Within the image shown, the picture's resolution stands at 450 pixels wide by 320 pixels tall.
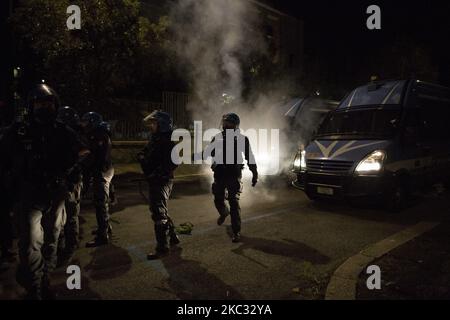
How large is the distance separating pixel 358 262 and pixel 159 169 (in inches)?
104

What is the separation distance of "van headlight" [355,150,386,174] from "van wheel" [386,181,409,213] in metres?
0.65

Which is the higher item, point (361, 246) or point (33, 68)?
point (33, 68)

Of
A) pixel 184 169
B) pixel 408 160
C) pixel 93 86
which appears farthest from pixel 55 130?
pixel 184 169

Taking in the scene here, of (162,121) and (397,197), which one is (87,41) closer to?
(162,121)

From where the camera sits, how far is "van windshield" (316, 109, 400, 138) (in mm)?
7438

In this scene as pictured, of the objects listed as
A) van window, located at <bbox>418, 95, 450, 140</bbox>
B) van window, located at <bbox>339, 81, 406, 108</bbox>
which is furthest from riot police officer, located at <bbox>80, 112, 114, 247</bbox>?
van window, located at <bbox>418, 95, 450, 140</bbox>

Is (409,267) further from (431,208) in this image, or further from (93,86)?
(93,86)

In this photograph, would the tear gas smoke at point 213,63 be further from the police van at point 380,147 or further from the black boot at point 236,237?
the black boot at point 236,237

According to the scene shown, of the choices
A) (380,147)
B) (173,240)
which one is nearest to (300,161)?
(380,147)

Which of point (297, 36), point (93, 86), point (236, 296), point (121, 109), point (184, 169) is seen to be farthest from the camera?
point (297, 36)

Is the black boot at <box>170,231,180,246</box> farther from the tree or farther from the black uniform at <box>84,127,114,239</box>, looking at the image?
the tree

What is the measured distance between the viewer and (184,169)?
1458cm

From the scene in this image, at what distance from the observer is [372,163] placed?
683 cm
